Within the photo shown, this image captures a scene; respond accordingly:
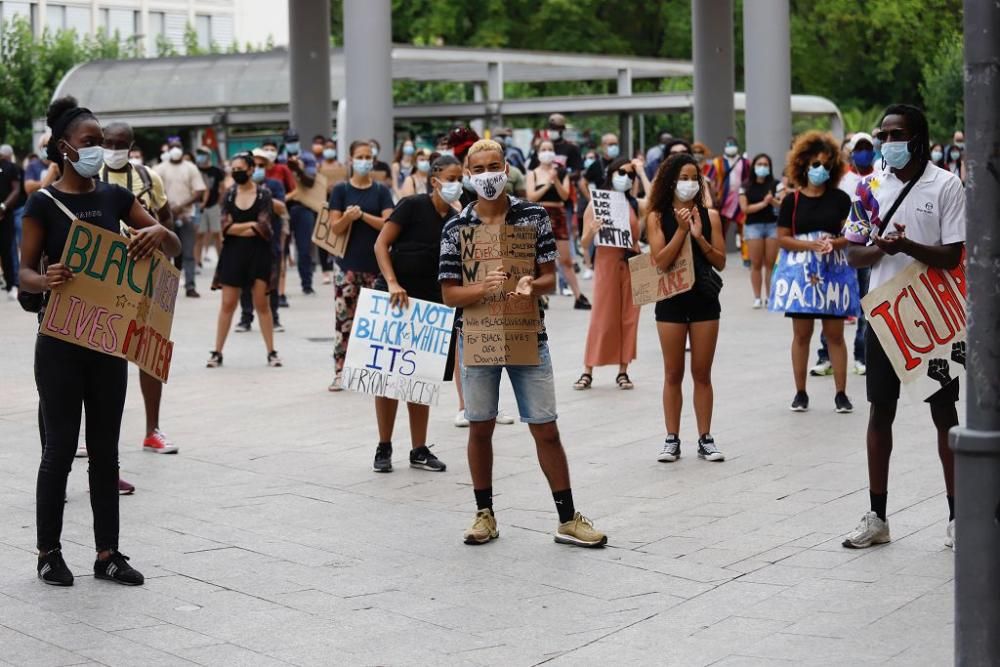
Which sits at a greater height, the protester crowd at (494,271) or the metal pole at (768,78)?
the metal pole at (768,78)

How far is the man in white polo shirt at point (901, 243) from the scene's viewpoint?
6.91 metres

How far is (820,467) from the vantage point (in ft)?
30.2

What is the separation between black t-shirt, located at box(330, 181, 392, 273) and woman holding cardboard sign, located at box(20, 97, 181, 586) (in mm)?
4604

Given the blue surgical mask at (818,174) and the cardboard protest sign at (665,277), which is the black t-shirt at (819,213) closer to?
the blue surgical mask at (818,174)

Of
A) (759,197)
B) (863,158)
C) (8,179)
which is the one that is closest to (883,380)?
(863,158)

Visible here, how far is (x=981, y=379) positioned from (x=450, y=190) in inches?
198

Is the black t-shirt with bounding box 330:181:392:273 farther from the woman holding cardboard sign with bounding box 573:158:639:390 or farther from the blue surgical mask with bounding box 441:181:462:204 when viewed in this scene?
the blue surgical mask with bounding box 441:181:462:204

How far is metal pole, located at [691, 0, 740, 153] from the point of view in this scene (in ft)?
91.8

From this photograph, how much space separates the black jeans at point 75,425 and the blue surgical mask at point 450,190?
9.05 ft

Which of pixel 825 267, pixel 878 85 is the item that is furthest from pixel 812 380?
pixel 878 85

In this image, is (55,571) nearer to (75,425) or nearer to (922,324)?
(75,425)

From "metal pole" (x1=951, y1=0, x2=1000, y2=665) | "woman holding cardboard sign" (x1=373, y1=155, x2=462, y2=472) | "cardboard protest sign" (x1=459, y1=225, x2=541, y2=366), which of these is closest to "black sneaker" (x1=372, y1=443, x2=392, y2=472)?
"woman holding cardboard sign" (x1=373, y1=155, x2=462, y2=472)

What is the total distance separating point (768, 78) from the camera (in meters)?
23.8

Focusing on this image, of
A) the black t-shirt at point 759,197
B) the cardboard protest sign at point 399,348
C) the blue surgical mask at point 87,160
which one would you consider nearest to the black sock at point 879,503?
the cardboard protest sign at point 399,348
